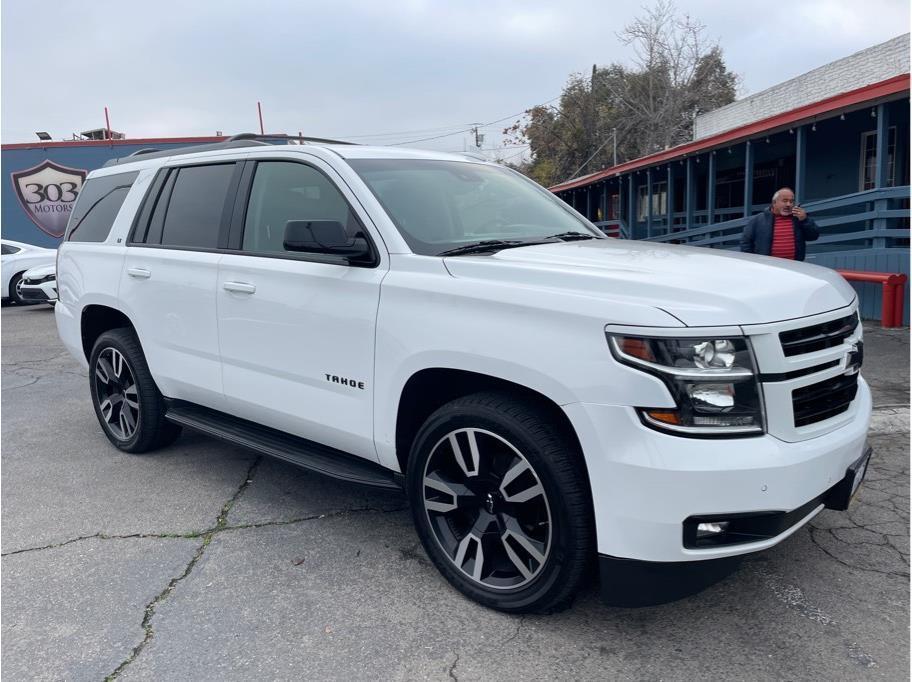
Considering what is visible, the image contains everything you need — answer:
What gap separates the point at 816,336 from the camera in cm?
265

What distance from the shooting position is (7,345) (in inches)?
398

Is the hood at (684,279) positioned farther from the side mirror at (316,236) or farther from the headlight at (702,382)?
the side mirror at (316,236)

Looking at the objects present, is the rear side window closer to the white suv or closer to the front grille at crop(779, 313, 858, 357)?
Result: the white suv

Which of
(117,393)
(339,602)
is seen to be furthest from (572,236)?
(117,393)

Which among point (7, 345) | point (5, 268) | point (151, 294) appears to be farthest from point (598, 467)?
point (5, 268)

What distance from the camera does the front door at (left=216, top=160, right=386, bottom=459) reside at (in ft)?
10.8

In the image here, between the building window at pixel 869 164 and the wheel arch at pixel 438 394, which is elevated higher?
the building window at pixel 869 164

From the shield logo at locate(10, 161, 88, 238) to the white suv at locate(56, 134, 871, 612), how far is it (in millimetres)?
18287

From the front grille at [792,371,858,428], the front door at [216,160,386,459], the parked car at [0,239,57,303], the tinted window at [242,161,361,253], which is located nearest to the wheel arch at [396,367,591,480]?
the front door at [216,160,386,459]

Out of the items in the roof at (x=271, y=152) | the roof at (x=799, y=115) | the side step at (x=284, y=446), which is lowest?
the side step at (x=284, y=446)

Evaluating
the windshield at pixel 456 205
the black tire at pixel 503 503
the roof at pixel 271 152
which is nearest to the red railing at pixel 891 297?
the windshield at pixel 456 205

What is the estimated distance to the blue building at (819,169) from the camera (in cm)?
1031

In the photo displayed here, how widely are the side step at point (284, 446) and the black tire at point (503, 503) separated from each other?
29 centimetres

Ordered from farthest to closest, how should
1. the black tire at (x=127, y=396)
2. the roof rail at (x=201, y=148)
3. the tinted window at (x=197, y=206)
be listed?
the black tire at (x=127, y=396) → the roof rail at (x=201, y=148) → the tinted window at (x=197, y=206)
